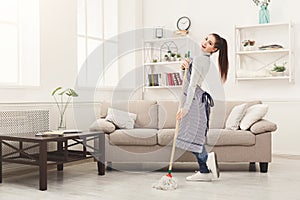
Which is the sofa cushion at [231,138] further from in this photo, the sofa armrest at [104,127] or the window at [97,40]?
the window at [97,40]

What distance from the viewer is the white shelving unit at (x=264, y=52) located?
535cm

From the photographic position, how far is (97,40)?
5879mm

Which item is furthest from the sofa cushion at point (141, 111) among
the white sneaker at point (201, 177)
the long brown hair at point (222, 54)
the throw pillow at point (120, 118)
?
the long brown hair at point (222, 54)

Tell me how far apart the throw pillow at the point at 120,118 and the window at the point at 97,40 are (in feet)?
2.83

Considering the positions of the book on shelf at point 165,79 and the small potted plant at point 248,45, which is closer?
the small potted plant at point 248,45

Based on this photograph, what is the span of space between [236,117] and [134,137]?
1093mm

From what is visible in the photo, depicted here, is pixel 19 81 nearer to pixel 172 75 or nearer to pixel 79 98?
pixel 79 98

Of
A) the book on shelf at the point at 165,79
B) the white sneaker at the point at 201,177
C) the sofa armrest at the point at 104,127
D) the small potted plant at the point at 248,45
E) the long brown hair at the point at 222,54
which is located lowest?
the white sneaker at the point at 201,177

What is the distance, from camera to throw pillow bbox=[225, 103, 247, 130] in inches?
177

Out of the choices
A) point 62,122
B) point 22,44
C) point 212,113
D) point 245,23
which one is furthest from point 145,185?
point 245,23

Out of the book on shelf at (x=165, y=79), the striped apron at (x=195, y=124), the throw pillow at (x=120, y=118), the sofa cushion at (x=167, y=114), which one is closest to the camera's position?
the striped apron at (x=195, y=124)

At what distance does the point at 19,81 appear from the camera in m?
4.68

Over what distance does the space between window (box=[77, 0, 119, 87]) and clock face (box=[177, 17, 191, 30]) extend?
91 cm

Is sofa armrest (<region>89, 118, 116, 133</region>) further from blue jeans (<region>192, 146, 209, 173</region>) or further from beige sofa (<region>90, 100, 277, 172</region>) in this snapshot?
blue jeans (<region>192, 146, 209, 173</region>)
